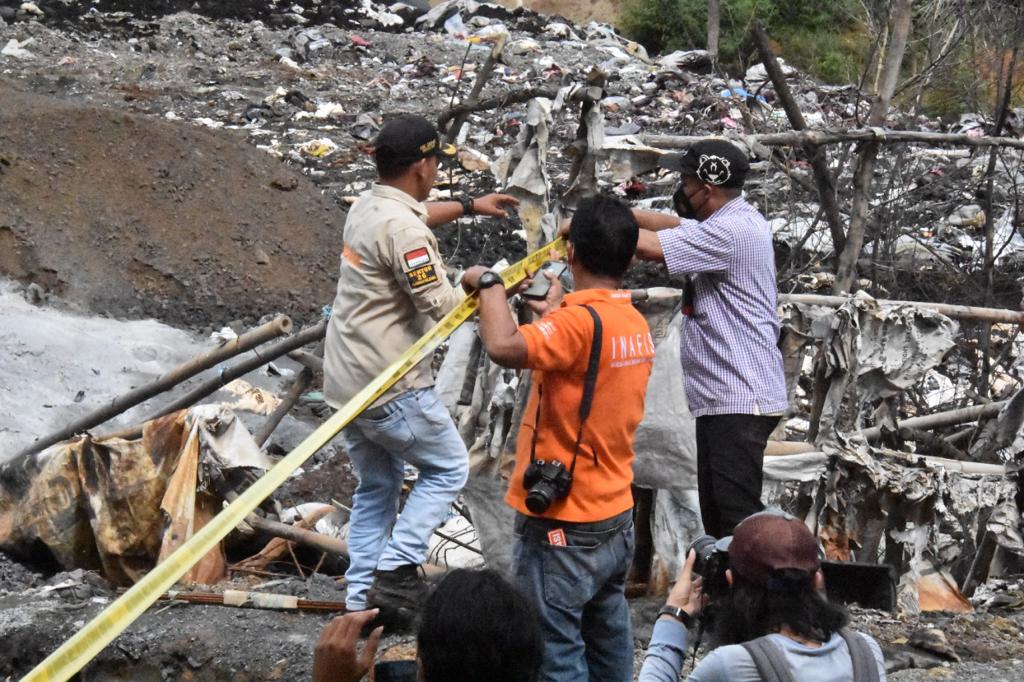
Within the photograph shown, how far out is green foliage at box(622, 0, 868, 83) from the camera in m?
22.6

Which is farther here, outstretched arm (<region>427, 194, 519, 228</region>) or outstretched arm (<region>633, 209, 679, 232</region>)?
outstretched arm (<region>427, 194, 519, 228</region>)

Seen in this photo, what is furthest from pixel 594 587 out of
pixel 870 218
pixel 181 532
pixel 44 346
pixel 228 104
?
pixel 228 104

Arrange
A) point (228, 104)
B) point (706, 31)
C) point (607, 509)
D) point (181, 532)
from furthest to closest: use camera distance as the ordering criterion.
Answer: point (706, 31) → point (228, 104) → point (181, 532) → point (607, 509)

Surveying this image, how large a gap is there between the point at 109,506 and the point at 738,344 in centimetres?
281

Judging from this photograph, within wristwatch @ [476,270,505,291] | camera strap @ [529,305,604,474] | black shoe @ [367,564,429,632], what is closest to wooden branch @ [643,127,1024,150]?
wristwatch @ [476,270,505,291]

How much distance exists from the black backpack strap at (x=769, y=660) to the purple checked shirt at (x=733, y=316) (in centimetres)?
145

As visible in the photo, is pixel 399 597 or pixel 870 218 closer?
pixel 399 597

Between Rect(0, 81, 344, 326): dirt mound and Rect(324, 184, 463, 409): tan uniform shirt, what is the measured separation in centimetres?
676

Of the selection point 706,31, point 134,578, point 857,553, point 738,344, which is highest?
point 706,31

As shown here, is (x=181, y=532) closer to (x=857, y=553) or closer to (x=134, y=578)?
(x=134, y=578)

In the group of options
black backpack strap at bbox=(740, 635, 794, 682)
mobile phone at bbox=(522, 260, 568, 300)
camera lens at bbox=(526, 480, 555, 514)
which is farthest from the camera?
mobile phone at bbox=(522, 260, 568, 300)

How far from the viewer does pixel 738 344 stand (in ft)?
12.0

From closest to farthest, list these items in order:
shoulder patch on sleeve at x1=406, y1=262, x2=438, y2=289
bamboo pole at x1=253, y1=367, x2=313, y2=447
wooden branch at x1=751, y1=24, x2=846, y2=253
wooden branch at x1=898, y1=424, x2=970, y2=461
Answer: shoulder patch on sleeve at x1=406, y1=262, x2=438, y2=289
bamboo pole at x1=253, y1=367, x2=313, y2=447
wooden branch at x1=751, y1=24, x2=846, y2=253
wooden branch at x1=898, y1=424, x2=970, y2=461

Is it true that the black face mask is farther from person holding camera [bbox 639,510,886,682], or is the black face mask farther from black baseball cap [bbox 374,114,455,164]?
person holding camera [bbox 639,510,886,682]
